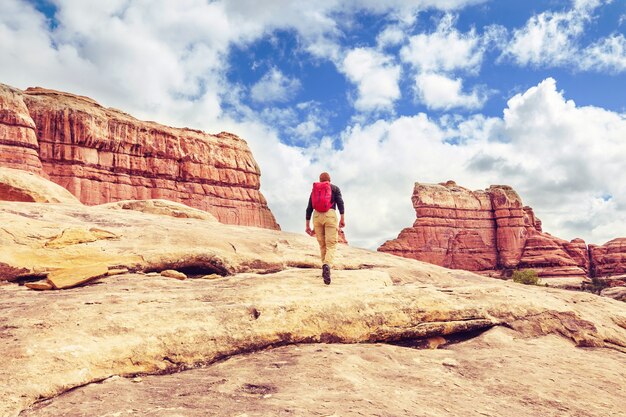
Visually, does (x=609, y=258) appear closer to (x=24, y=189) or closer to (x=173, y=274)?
(x=24, y=189)

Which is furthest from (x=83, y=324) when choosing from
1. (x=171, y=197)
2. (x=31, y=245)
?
(x=171, y=197)

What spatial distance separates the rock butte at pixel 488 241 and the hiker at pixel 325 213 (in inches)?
3080

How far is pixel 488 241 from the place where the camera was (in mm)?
94812


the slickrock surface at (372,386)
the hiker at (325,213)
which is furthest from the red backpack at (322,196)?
the slickrock surface at (372,386)

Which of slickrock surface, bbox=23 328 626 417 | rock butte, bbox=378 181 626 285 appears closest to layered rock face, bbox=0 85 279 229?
rock butte, bbox=378 181 626 285

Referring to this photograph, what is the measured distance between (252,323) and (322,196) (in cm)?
368

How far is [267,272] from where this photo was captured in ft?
37.6

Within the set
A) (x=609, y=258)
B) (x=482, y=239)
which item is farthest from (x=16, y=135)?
(x=609, y=258)

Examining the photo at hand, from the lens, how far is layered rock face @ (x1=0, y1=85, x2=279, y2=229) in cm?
5491

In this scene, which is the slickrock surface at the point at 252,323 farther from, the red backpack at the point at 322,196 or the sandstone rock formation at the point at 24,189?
the sandstone rock formation at the point at 24,189

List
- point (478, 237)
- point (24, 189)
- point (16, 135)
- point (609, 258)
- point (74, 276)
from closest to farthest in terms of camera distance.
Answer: point (74, 276)
point (24, 189)
point (16, 135)
point (609, 258)
point (478, 237)

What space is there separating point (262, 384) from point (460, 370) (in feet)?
10.9

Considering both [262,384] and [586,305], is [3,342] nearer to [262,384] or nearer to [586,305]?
[262,384]

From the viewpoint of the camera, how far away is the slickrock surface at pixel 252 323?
17.6 ft
